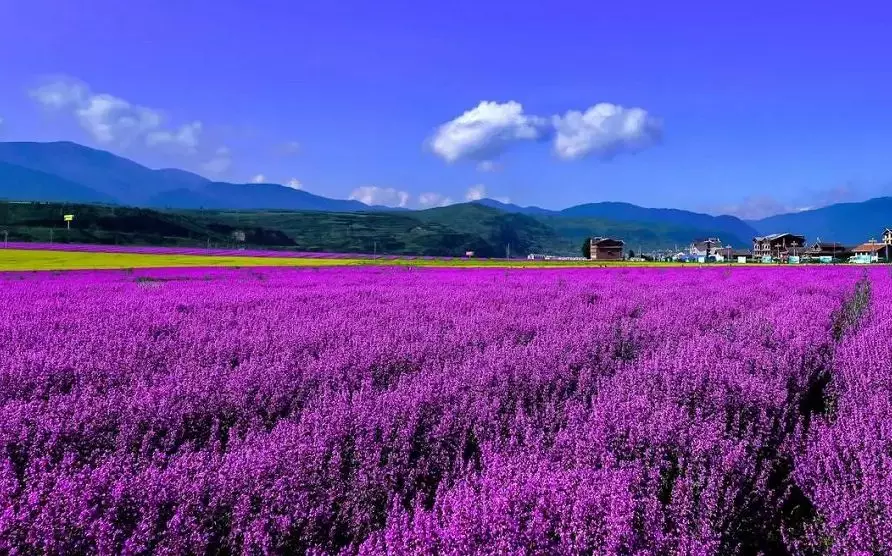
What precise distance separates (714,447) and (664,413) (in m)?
0.26

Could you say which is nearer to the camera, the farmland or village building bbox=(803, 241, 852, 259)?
the farmland

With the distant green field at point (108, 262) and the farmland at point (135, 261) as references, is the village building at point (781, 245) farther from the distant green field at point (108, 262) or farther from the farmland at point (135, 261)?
the distant green field at point (108, 262)

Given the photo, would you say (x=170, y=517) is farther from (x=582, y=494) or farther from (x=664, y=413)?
(x=664, y=413)

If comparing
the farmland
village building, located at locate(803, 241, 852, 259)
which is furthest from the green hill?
village building, located at locate(803, 241, 852, 259)

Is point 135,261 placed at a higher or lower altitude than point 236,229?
lower

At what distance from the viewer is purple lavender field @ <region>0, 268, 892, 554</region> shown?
1.54 m

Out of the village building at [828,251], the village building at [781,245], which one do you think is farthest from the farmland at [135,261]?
the village building at [781,245]

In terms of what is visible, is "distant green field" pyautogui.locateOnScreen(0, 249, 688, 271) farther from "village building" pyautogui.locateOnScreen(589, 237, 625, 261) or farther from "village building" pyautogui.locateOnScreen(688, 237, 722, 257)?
"village building" pyautogui.locateOnScreen(688, 237, 722, 257)

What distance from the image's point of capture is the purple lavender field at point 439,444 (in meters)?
1.54

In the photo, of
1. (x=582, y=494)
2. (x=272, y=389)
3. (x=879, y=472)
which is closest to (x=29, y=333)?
(x=272, y=389)

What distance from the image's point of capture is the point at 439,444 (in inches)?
90.7

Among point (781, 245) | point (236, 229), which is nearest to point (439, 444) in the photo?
point (236, 229)

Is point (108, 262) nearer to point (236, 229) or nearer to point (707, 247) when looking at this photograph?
point (236, 229)

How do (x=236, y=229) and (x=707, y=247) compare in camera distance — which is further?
(x=707, y=247)
